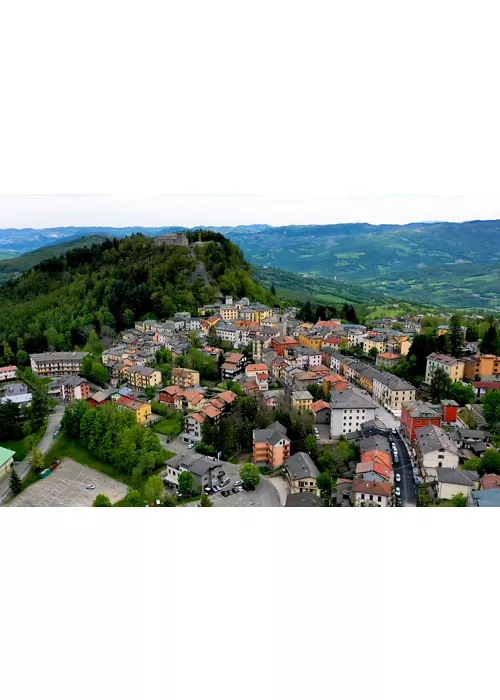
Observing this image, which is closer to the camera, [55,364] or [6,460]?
[6,460]

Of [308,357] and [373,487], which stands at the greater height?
[308,357]

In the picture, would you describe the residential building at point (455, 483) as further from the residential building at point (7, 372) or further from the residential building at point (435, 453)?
the residential building at point (7, 372)

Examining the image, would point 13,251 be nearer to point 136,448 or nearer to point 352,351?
point 136,448

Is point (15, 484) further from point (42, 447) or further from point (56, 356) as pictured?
point (56, 356)

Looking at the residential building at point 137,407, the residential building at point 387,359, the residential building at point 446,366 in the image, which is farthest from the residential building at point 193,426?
the residential building at point 387,359

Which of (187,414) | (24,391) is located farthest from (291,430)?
(24,391)

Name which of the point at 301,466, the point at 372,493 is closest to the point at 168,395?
the point at 301,466
